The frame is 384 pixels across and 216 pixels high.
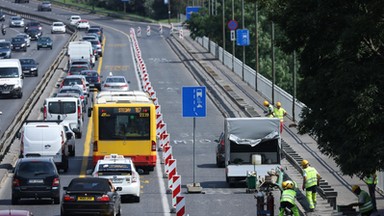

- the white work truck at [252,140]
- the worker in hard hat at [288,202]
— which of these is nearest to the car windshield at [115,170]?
the white work truck at [252,140]

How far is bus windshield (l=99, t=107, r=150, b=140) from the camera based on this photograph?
46844mm

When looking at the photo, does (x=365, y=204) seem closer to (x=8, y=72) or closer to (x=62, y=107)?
(x=62, y=107)

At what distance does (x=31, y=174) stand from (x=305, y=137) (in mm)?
21468

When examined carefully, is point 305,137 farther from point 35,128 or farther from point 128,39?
point 128,39

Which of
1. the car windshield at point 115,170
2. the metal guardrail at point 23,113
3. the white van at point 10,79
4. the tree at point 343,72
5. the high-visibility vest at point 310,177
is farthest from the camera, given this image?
the white van at point 10,79

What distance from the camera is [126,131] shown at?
1849 inches

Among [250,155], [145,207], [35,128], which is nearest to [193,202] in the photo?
[145,207]

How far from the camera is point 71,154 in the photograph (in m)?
52.4

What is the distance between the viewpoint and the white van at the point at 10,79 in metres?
74.2

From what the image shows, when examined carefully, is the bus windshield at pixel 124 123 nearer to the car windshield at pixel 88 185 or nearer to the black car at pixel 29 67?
the car windshield at pixel 88 185

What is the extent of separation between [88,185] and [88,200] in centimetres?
64

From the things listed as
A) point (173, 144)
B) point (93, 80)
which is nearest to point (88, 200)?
point (173, 144)

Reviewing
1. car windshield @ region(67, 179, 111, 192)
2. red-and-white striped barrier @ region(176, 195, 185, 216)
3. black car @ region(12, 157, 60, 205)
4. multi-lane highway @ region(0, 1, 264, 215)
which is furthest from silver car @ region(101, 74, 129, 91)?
red-and-white striped barrier @ region(176, 195, 185, 216)

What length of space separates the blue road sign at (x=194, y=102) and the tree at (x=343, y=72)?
9893mm
